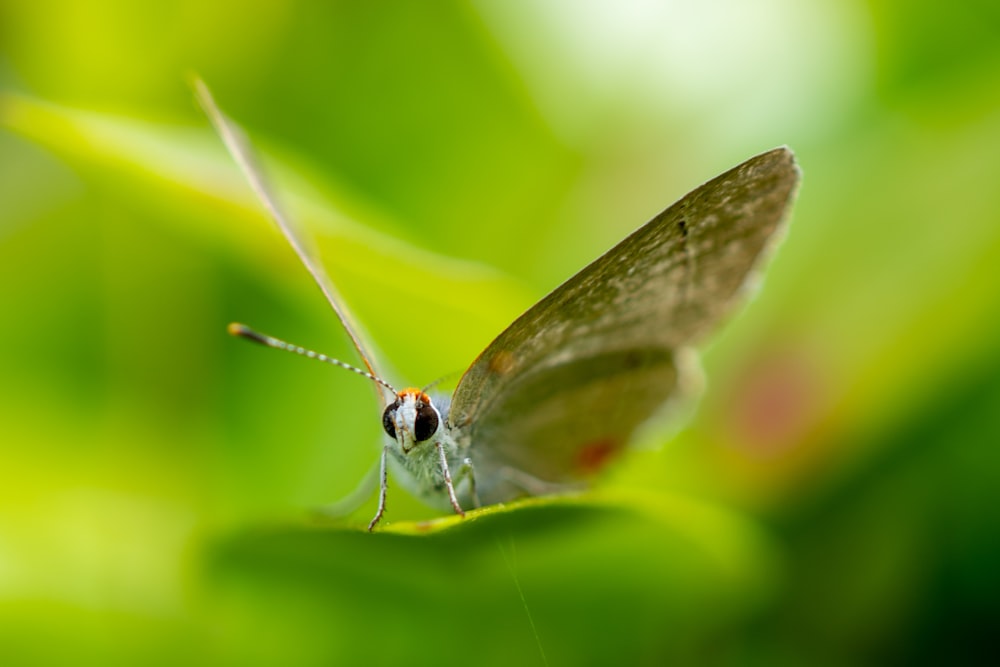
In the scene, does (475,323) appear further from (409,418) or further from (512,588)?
(512,588)

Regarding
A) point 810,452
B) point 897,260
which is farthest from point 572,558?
point 897,260

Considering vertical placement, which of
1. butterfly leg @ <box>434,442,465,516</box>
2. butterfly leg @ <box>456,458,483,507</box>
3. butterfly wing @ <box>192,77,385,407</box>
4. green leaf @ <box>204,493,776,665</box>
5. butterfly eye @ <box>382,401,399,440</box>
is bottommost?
green leaf @ <box>204,493,776,665</box>

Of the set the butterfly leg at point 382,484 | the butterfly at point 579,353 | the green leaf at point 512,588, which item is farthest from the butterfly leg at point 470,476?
the green leaf at point 512,588

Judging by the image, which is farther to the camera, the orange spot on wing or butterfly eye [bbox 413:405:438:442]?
the orange spot on wing

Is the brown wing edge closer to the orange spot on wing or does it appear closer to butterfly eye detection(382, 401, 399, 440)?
butterfly eye detection(382, 401, 399, 440)

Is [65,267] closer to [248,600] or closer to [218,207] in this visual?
[218,207]

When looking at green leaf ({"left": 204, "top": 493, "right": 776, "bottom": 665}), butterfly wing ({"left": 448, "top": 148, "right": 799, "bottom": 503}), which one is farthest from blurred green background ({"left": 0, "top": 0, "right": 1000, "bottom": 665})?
butterfly wing ({"left": 448, "top": 148, "right": 799, "bottom": 503})

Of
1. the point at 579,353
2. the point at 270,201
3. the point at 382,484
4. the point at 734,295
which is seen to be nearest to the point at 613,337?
the point at 579,353
